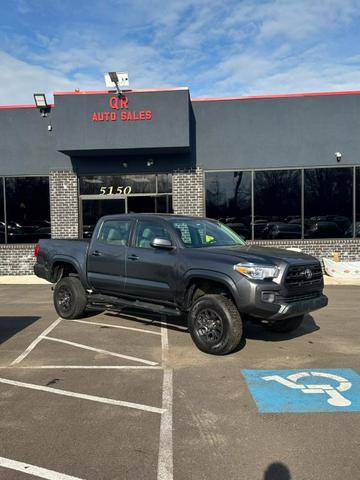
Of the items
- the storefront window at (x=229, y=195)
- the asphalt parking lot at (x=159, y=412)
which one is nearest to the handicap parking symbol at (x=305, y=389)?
the asphalt parking lot at (x=159, y=412)

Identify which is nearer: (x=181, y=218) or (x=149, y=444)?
(x=149, y=444)

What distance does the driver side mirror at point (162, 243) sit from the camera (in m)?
6.43

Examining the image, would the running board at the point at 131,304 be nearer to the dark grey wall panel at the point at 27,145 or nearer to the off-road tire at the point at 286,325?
the off-road tire at the point at 286,325

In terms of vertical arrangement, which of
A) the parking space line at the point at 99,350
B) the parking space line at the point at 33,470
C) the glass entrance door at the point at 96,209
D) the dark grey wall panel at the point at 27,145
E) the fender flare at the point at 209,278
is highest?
the dark grey wall panel at the point at 27,145

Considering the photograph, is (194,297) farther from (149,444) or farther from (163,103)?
(163,103)

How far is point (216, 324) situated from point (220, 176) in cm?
922

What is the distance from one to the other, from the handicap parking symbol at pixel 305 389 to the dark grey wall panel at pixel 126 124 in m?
9.10

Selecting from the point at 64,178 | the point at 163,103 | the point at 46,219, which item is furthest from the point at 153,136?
the point at 46,219

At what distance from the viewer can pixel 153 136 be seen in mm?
13344

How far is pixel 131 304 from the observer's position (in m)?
7.10

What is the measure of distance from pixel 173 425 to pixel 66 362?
2305 millimetres

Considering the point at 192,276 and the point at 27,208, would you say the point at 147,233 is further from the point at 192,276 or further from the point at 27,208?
the point at 27,208

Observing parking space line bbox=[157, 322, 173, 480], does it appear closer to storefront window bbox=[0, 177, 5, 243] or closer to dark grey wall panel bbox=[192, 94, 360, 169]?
dark grey wall panel bbox=[192, 94, 360, 169]

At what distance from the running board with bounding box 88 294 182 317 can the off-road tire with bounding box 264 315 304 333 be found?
5.09 feet
